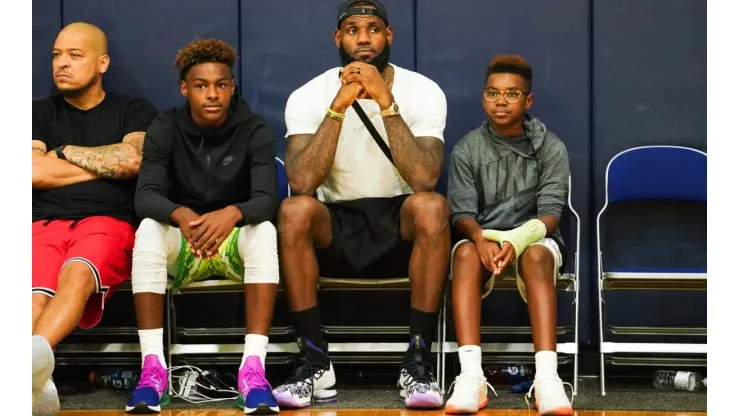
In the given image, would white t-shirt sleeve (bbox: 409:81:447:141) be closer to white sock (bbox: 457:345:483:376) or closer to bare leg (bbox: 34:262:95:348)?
white sock (bbox: 457:345:483:376)

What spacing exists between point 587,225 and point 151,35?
2.29m

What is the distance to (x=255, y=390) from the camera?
132 inches

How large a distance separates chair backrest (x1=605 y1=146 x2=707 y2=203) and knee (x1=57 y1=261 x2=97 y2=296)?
2.25m

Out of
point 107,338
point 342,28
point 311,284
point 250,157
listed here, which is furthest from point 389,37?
point 107,338

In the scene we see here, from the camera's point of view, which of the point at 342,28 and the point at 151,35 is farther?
the point at 151,35

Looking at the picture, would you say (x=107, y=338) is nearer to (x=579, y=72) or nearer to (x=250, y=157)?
(x=250, y=157)

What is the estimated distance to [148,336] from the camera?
3.55m

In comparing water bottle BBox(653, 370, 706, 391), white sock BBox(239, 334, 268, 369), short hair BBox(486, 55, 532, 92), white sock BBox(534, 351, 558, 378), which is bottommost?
water bottle BBox(653, 370, 706, 391)

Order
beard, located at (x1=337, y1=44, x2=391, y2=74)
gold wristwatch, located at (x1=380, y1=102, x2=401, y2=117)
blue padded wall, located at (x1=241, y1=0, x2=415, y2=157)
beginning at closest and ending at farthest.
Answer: gold wristwatch, located at (x1=380, y1=102, x2=401, y2=117), beard, located at (x1=337, y1=44, x2=391, y2=74), blue padded wall, located at (x1=241, y1=0, x2=415, y2=157)

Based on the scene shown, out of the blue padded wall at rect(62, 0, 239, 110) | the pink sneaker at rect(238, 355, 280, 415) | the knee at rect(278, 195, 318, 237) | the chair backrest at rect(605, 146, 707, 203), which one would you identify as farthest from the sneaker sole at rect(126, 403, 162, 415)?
the chair backrest at rect(605, 146, 707, 203)

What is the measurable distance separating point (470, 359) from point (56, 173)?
74.7 inches

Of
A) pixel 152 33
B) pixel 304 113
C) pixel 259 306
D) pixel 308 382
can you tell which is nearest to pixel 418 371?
pixel 308 382

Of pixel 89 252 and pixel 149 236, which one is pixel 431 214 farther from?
pixel 89 252

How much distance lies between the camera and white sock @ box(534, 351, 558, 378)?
3.44 meters
